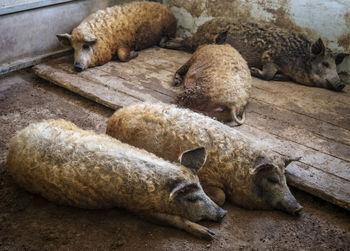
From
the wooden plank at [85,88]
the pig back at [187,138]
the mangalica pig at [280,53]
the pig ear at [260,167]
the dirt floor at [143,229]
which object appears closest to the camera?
the dirt floor at [143,229]

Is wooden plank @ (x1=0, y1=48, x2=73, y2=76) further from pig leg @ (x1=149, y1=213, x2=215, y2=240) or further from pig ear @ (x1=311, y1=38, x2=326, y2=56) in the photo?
pig ear @ (x1=311, y1=38, x2=326, y2=56)

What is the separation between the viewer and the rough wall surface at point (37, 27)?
5578 mm

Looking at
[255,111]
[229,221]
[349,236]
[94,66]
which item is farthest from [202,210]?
[94,66]

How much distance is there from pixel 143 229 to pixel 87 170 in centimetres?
66

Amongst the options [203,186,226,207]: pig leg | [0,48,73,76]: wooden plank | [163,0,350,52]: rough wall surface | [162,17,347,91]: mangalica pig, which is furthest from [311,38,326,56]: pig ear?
[0,48,73,76]: wooden plank

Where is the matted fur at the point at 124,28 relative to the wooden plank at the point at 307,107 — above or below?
above

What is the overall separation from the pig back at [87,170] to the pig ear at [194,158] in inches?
4.5

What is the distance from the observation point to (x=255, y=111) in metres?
4.77

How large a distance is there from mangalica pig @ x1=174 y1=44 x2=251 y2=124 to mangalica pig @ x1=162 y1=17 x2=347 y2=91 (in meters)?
0.82

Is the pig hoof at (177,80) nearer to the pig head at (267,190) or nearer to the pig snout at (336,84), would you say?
the pig snout at (336,84)

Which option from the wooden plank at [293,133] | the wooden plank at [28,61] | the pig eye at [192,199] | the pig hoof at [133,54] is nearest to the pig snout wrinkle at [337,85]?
the wooden plank at [293,133]

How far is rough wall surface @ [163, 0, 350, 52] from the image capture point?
555cm

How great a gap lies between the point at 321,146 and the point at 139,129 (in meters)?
2.00

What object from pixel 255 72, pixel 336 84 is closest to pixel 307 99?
pixel 336 84
